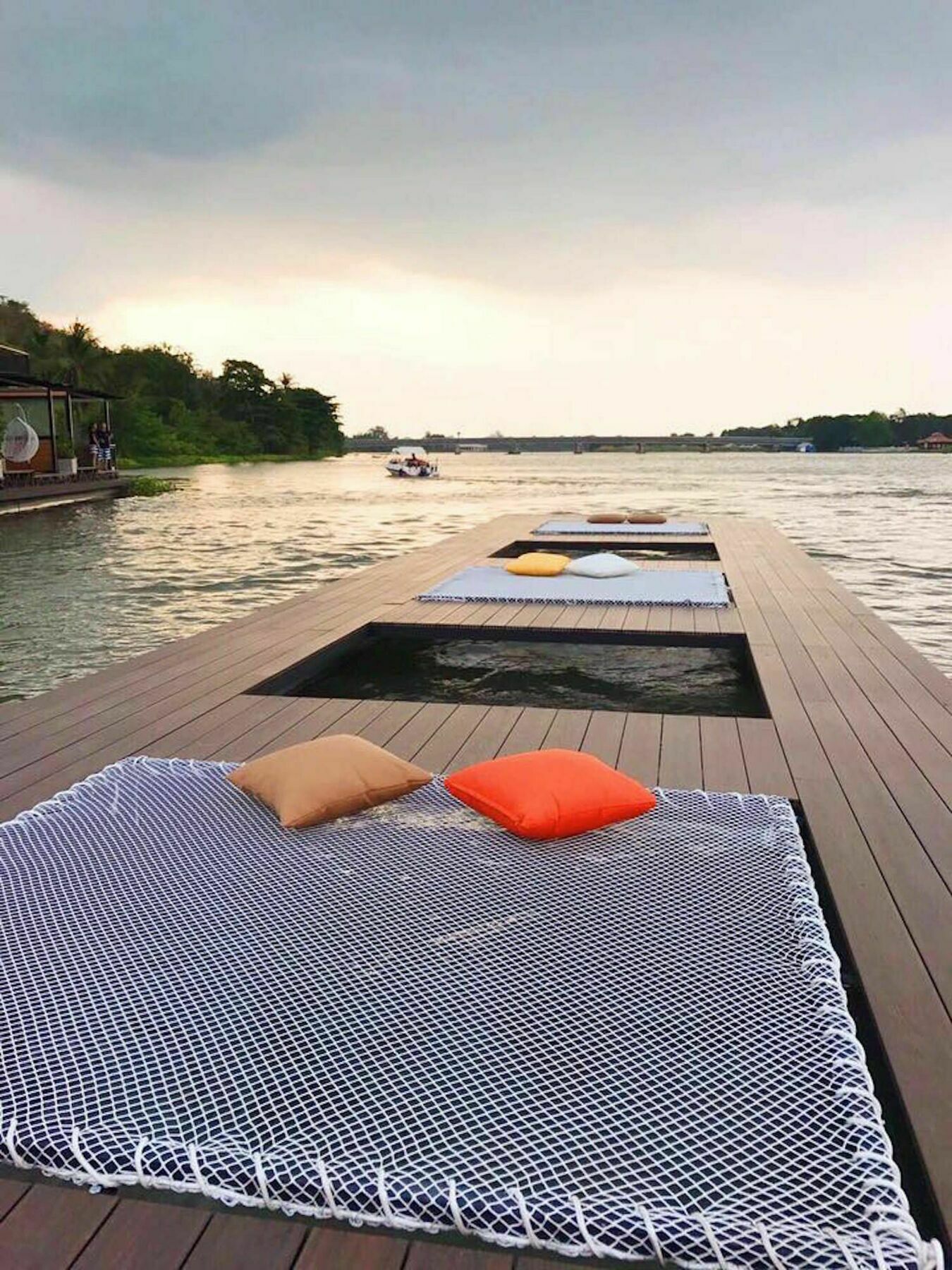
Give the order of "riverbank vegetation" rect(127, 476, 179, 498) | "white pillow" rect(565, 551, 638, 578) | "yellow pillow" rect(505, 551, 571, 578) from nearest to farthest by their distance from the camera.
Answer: "white pillow" rect(565, 551, 638, 578) → "yellow pillow" rect(505, 551, 571, 578) → "riverbank vegetation" rect(127, 476, 179, 498)

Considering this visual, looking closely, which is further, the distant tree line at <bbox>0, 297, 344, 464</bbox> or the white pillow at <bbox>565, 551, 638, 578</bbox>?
the distant tree line at <bbox>0, 297, 344, 464</bbox>

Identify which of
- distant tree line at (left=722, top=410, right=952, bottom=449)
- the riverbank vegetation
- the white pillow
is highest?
distant tree line at (left=722, top=410, right=952, bottom=449)

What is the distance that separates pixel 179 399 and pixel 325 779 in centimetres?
5370

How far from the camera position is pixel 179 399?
5166 cm

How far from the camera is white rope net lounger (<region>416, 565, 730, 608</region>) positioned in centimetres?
551

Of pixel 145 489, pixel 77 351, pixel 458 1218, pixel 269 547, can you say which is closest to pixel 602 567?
pixel 458 1218

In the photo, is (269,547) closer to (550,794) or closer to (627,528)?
(627,528)

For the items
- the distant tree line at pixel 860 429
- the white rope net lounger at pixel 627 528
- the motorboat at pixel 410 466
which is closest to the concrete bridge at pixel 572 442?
the distant tree line at pixel 860 429

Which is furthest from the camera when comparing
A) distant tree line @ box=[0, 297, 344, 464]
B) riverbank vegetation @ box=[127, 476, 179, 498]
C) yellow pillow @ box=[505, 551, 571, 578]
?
distant tree line @ box=[0, 297, 344, 464]

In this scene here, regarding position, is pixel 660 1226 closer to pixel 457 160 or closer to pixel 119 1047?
pixel 119 1047

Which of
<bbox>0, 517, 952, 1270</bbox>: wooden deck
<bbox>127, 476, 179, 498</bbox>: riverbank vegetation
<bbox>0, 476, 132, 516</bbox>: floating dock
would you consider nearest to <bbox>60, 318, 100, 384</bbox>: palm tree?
<bbox>127, 476, 179, 498</bbox>: riverbank vegetation

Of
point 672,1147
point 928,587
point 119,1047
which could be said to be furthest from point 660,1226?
point 928,587

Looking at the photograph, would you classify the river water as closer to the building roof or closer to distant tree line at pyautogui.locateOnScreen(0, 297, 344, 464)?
the building roof

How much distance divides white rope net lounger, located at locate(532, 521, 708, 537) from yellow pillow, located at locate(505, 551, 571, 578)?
3220 millimetres
